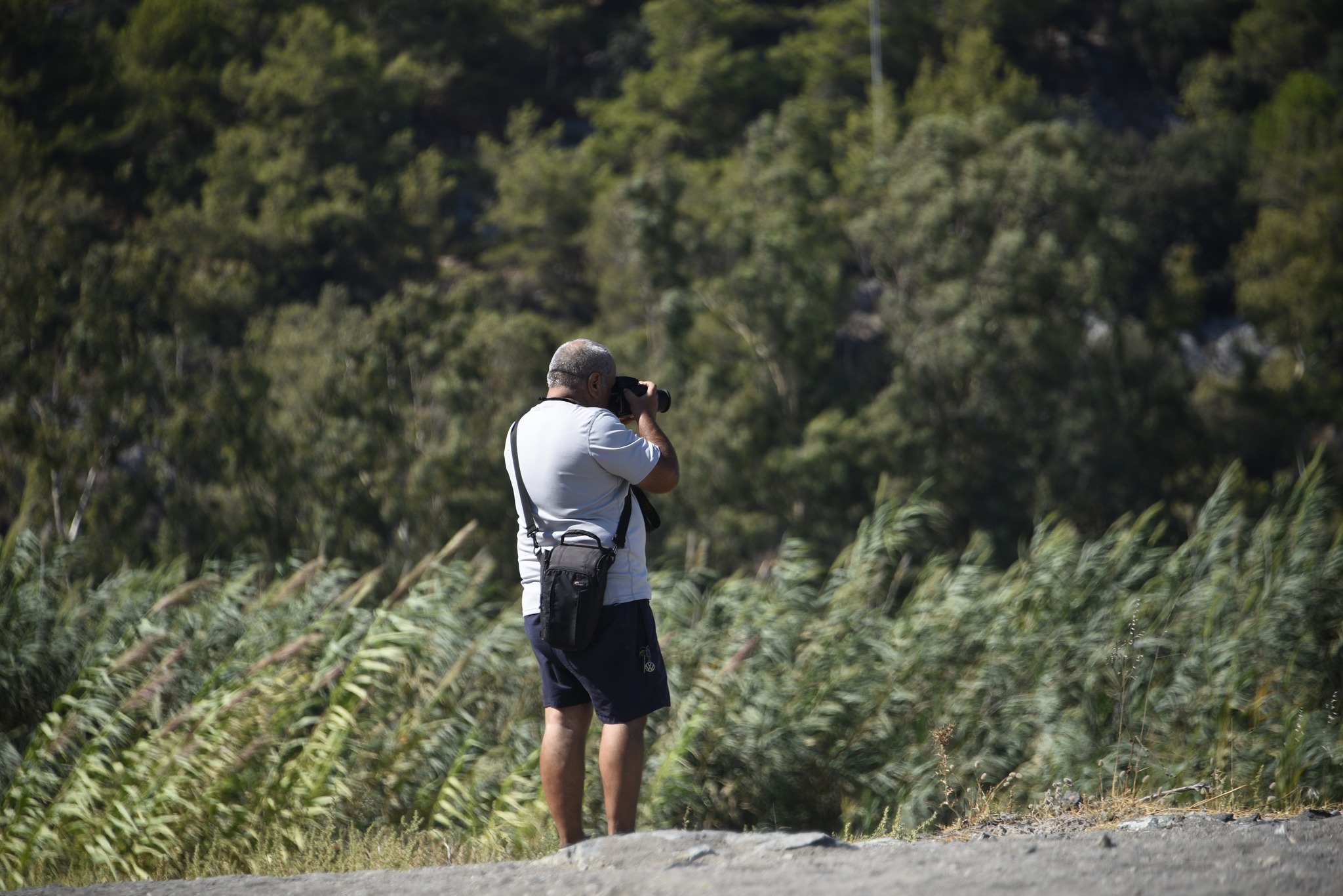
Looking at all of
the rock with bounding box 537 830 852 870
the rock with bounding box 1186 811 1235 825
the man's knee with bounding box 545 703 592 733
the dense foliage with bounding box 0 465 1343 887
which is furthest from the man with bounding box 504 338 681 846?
the rock with bounding box 1186 811 1235 825

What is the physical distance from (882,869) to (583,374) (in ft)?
5.30

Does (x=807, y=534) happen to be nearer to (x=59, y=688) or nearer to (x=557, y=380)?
(x=59, y=688)

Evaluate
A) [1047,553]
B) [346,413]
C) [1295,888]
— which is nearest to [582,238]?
[346,413]

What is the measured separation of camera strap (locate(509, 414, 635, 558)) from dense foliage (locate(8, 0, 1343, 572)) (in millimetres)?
12007

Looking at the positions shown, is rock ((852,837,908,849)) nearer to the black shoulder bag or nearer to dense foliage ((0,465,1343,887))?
dense foliage ((0,465,1343,887))

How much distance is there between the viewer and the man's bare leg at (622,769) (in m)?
3.53

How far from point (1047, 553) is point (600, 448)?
615 centimetres

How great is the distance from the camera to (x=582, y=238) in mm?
36844

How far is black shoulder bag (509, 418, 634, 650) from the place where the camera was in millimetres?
3420

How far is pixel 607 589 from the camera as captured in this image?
3514 millimetres

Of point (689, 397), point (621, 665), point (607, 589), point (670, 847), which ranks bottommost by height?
point (689, 397)

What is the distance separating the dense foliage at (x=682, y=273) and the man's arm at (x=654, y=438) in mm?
12062

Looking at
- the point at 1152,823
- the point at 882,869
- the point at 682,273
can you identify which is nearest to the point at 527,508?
the point at 882,869

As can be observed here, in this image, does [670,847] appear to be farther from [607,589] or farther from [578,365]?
[578,365]
